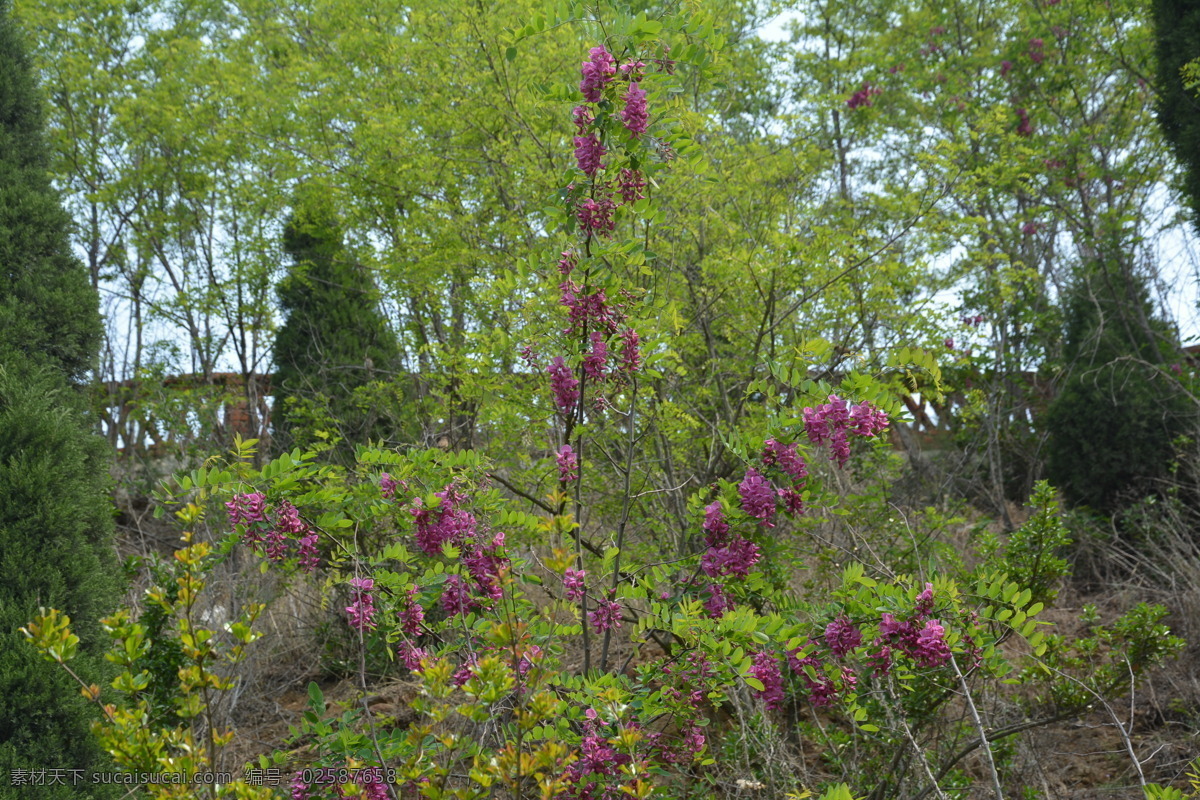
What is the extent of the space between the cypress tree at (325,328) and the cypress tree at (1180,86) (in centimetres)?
714

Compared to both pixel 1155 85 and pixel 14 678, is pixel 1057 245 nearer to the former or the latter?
pixel 1155 85

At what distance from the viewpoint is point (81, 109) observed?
11398 millimetres

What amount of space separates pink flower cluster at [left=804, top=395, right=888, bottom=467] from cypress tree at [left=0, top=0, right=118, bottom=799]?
282cm

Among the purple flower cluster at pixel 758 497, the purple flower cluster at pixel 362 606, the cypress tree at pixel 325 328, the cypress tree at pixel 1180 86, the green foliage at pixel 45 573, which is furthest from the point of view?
the cypress tree at pixel 325 328

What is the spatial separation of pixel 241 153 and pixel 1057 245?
1045cm

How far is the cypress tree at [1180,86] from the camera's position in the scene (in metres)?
6.41

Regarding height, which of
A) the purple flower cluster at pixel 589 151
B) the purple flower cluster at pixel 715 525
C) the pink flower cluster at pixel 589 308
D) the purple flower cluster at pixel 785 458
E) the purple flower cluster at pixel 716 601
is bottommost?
the purple flower cluster at pixel 716 601

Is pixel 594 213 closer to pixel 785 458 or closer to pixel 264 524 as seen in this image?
pixel 785 458

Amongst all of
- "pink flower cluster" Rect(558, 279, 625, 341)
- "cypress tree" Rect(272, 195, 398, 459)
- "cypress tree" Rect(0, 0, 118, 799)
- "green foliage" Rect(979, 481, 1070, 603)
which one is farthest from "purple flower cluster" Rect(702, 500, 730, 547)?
"cypress tree" Rect(272, 195, 398, 459)

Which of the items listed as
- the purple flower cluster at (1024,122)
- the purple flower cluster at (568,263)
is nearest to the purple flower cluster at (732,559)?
the purple flower cluster at (568,263)

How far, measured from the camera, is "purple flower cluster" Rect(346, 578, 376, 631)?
2.51 meters

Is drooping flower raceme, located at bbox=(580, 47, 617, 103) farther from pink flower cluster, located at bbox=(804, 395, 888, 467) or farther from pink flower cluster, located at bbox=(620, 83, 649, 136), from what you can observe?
pink flower cluster, located at bbox=(804, 395, 888, 467)

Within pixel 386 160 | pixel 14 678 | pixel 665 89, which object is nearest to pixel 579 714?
pixel 665 89

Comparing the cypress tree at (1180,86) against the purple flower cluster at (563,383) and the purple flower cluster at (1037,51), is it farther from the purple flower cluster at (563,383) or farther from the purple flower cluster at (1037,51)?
the purple flower cluster at (563,383)
